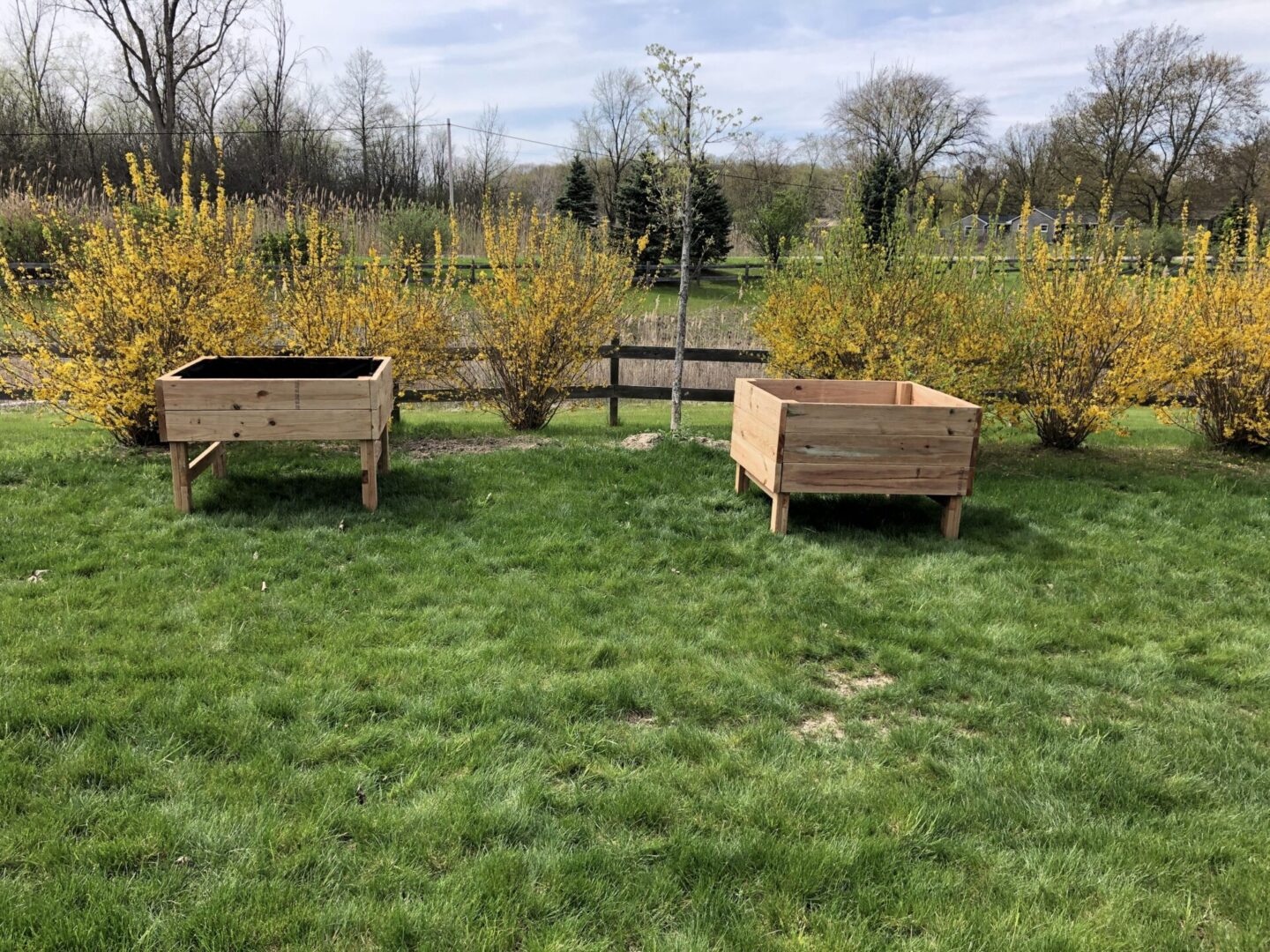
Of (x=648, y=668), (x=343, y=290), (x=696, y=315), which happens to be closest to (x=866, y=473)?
(x=648, y=668)

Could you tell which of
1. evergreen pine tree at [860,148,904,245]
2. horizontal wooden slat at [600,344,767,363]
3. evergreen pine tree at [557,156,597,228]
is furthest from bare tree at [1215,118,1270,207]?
horizontal wooden slat at [600,344,767,363]

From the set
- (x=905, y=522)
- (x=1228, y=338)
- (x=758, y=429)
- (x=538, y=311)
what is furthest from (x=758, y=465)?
(x=1228, y=338)

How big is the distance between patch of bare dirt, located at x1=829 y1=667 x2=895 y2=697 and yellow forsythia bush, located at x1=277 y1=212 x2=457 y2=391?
6126 millimetres

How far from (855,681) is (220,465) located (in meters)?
Answer: 4.97

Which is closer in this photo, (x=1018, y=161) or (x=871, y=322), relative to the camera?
(x=871, y=322)

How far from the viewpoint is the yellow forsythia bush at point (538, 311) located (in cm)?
849

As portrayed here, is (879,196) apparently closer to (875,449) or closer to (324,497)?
(875,449)

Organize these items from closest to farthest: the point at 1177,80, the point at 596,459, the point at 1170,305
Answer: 1. the point at 596,459
2. the point at 1170,305
3. the point at 1177,80

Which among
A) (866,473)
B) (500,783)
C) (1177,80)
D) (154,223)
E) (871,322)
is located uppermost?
(1177,80)

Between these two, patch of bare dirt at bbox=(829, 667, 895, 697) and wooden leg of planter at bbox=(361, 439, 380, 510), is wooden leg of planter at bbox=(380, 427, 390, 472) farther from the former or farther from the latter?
patch of bare dirt at bbox=(829, 667, 895, 697)

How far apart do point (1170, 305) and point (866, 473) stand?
16.2ft

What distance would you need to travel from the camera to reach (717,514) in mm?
5801

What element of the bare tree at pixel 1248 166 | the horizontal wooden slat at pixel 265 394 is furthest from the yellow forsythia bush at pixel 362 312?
the bare tree at pixel 1248 166

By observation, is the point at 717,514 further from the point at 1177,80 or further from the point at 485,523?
the point at 1177,80
